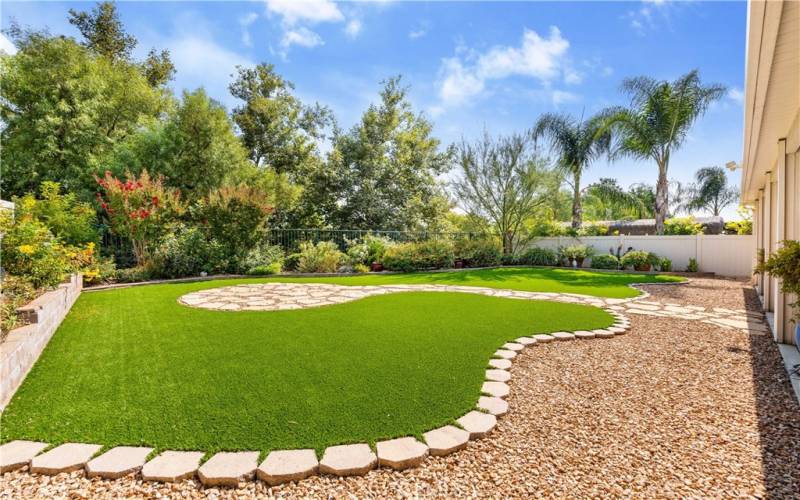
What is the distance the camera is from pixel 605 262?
12.5m

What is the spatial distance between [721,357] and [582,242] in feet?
36.7

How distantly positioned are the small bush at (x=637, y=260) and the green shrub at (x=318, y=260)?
368 inches

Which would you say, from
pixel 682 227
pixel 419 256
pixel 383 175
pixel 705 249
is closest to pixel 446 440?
pixel 419 256

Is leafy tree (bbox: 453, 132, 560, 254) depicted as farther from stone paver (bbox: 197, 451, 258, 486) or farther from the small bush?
stone paver (bbox: 197, 451, 258, 486)

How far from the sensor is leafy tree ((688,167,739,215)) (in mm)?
28469

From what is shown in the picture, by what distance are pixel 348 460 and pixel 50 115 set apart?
15.1m

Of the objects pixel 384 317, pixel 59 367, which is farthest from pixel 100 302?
pixel 384 317

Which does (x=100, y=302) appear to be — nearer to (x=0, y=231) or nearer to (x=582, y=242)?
(x=0, y=231)

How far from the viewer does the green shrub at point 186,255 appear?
872 centimetres

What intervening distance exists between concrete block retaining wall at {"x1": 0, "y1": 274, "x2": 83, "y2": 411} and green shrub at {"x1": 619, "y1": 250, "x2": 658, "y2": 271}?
13829 mm

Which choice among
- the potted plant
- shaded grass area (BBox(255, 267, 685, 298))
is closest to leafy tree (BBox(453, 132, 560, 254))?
shaded grass area (BBox(255, 267, 685, 298))

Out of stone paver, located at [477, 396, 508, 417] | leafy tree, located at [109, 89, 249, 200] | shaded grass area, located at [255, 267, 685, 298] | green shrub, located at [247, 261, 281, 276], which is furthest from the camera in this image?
leafy tree, located at [109, 89, 249, 200]

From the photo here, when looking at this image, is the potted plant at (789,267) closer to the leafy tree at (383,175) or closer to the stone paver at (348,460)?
the stone paver at (348,460)

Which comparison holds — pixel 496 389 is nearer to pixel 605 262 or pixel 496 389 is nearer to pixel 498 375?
pixel 498 375
